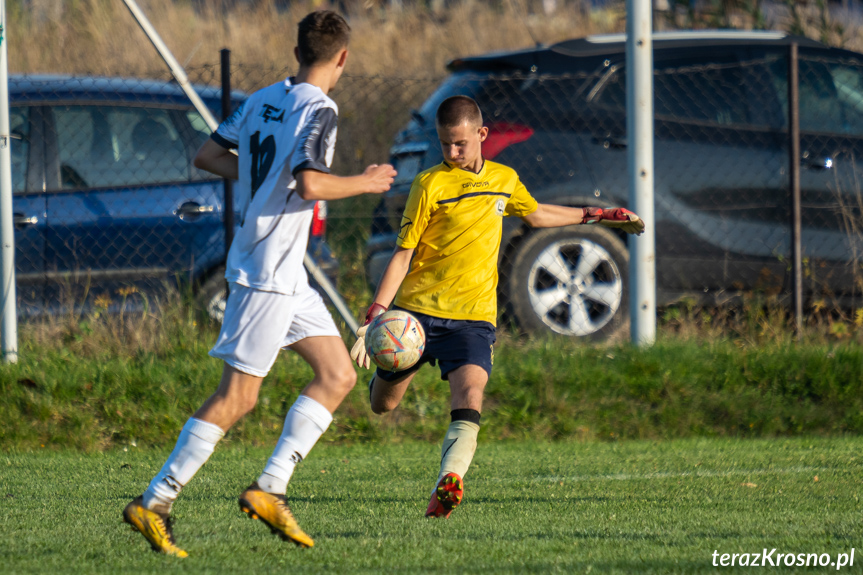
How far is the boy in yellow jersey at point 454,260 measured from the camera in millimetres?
4438

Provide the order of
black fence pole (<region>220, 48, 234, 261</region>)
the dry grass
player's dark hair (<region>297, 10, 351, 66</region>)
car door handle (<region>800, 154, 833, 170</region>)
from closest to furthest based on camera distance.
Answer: player's dark hair (<region>297, 10, 351, 66</region>)
black fence pole (<region>220, 48, 234, 261</region>)
car door handle (<region>800, 154, 833, 170</region>)
the dry grass

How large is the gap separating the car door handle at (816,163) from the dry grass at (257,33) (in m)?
8.40

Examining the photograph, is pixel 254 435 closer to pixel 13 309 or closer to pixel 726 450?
pixel 13 309

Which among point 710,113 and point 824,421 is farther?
point 710,113

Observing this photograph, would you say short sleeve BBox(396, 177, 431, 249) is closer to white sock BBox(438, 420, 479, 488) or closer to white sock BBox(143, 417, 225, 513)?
white sock BBox(438, 420, 479, 488)

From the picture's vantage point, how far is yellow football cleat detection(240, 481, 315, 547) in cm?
338

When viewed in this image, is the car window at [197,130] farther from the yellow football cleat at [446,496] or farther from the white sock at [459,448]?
the yellow football cleat at [446,496]

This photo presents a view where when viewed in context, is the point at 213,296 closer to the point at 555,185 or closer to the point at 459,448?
the point at 555,185

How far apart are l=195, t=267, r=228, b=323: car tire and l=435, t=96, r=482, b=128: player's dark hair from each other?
297 centimetres

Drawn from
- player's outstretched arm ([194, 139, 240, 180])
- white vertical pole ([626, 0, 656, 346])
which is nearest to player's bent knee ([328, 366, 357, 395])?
player's outstretched arm ([194, 139, 240, 180])

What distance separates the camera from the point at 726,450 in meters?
5.87

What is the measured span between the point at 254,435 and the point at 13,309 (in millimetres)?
1710

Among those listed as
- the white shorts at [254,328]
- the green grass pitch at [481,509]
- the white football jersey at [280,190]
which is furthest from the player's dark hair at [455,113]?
the green grass pitch at [481,509]

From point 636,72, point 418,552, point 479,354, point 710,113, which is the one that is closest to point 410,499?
point 479,354
